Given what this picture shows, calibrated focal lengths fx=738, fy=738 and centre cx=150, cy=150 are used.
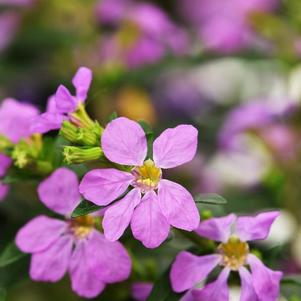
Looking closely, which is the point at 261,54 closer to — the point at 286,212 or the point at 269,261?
the point at 286,212

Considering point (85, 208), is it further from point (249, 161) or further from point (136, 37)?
point (136, 37)

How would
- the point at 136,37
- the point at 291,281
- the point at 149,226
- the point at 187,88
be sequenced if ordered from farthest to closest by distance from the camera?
1. the point at 187,88
2. the point at 136,37
3. the point at 291,281
4. the point at 149,226

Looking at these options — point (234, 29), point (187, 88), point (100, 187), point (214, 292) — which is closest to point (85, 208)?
point (100, 187)

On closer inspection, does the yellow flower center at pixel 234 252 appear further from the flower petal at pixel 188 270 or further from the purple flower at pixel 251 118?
the purple flower at pixel 251 118

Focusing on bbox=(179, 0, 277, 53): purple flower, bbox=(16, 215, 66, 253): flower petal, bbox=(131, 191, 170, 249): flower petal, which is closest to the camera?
bbox=(131, 191, 170, 249): flower petal

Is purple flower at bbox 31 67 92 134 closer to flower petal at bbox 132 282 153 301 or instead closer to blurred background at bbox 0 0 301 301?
flower petal at bbox 132 282 153 301

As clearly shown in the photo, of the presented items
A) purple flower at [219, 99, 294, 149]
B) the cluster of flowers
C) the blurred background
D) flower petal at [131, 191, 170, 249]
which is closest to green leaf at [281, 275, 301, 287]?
the cluster of flowers

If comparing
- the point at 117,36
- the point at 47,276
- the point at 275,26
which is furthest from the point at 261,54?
the point at 47,276
